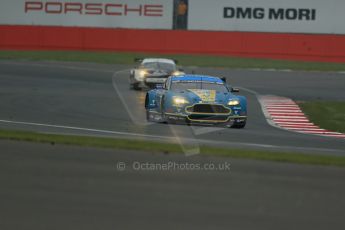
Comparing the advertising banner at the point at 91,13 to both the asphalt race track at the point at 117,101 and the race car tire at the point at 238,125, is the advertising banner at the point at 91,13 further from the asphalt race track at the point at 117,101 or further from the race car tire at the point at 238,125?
the race car tire at the point at 238,125

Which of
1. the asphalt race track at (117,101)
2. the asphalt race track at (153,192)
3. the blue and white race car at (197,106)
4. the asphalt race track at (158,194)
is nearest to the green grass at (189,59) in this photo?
the asphalt race track at (117,101)

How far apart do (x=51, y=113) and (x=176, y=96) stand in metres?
4.13

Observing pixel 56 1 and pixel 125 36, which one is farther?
pixel 56 1

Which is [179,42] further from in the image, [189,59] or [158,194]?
[158,194]

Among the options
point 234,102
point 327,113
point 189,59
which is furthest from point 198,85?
point 189,59

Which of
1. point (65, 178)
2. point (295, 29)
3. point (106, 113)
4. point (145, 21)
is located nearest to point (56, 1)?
point (145, 21)

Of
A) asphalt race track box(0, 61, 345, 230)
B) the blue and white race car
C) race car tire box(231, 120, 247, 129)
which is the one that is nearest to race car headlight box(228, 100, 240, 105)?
the blue and white race car

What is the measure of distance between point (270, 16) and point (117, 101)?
2524 cm

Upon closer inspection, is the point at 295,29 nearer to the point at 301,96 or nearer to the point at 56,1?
the point at 56,1

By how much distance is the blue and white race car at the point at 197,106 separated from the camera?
678 inches

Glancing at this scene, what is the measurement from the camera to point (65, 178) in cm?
829

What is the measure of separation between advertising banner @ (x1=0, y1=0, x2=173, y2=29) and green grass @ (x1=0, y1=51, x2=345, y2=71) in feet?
15.8

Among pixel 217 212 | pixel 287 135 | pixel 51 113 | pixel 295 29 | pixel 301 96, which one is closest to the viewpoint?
pixel 217 212

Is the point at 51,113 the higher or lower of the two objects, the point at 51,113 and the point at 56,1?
the lower
